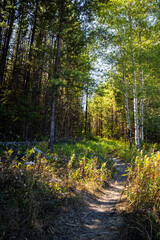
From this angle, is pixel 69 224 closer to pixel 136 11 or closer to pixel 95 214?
pixel 95 214

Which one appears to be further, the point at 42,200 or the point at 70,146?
the point at 70,146

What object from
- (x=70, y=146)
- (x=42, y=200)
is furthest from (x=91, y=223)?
(x=70, y=146)

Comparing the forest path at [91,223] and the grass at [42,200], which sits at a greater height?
the grass at [42,200]

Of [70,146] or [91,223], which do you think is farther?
[70,146]

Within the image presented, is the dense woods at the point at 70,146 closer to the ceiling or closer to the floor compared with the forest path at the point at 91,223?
closer to the ceiling

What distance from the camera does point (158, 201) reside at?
240cm

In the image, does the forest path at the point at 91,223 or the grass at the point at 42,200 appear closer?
the grass at the point at 42,200

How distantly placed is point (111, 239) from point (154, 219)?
688 mm

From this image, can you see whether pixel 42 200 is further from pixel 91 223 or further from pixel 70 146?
pixel 70 146

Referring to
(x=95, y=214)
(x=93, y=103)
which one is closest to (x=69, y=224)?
(x=95, y=214)

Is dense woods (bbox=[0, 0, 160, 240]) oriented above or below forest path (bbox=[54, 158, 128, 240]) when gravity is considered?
above

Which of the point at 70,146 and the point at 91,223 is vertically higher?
the point at 70,146

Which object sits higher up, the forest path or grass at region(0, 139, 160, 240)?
grass at region(0, 139, 160, 240)

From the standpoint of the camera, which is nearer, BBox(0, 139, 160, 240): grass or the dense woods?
BBox(0, 139, 160, 240): grass
